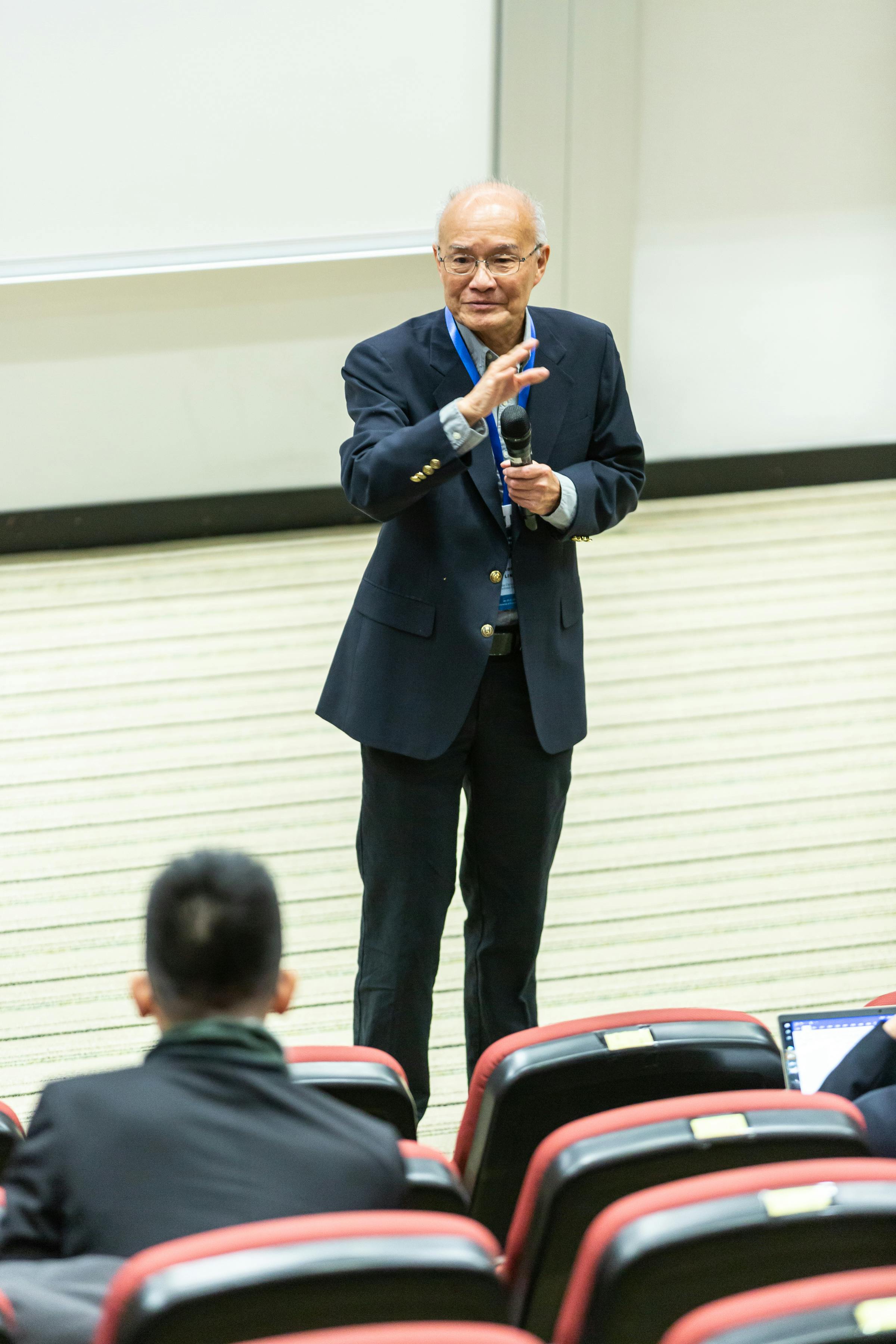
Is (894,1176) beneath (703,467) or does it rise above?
above

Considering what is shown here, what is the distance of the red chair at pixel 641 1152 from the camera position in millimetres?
1540

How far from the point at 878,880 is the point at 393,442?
7.04ft

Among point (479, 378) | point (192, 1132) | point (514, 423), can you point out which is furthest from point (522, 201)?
point (192, 1132)

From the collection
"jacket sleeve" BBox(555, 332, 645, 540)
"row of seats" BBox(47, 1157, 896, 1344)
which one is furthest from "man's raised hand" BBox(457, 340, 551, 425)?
"row of seats" BBox(47, 1157, 896, 1344)

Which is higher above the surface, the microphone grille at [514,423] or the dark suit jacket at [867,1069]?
the microphone grille at [514,423]

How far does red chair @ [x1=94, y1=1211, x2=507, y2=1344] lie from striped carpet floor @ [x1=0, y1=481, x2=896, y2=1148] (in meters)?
1.76

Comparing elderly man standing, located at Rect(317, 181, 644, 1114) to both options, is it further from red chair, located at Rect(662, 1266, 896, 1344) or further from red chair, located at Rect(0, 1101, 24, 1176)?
red chair, located at Rect(662, 1266, 896, 1344)

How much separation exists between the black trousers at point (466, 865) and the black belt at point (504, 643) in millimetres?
16

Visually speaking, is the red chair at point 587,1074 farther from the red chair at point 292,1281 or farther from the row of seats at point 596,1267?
the red chair at point 292,1281

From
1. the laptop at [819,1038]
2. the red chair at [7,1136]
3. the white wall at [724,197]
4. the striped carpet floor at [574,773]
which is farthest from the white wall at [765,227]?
the red chair at [7,1136]

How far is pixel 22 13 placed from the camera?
4812mm

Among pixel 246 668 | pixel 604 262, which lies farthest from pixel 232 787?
pixel 604 262

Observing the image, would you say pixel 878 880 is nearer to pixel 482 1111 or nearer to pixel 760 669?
pixel 760 669

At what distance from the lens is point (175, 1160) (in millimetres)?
1292
